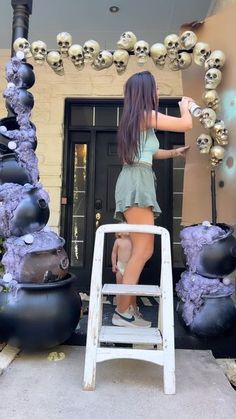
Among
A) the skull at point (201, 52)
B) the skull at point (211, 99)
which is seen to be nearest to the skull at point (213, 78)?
the skull at point (211, 99)

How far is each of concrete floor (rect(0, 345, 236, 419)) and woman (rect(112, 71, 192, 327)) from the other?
40cm

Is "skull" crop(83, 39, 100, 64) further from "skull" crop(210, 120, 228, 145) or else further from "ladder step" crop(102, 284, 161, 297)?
"ladder step" crop(102, 284, 161, 297)

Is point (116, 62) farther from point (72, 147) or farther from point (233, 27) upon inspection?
point (72, 147)

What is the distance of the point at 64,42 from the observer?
270 cm

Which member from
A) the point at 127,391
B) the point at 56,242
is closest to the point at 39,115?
the point at 56,242

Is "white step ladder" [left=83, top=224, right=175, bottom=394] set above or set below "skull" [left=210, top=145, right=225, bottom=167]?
below

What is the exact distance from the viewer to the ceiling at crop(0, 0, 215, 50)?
353cm

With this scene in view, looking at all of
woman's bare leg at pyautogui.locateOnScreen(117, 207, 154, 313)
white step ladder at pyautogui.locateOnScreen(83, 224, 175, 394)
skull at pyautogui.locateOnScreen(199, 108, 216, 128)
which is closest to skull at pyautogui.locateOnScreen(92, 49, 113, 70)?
skull at pyautogui.locateOnScreen(199, 108, 216, 128)

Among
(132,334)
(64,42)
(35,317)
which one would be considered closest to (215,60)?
(64,42)

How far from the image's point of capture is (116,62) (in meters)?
2.71

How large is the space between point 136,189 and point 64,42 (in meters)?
1.35

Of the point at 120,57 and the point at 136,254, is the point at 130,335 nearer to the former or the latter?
the point at 136,254

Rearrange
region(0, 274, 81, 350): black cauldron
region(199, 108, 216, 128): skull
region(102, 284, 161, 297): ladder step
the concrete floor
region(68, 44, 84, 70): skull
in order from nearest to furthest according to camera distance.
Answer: the concrete floor < region(102, 284, 161, 297): ladder step < region(0, 274, 81, 350): black cauldron < region(199, 108, 216, 128): skull < region(68, 44, 84, 70): skull

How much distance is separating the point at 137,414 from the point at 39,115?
143 inches
